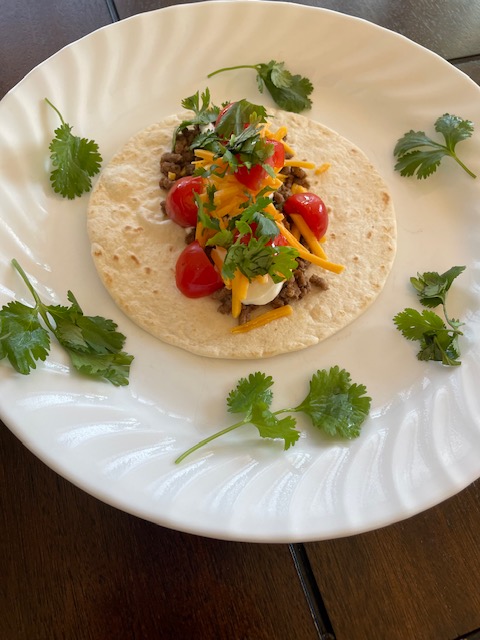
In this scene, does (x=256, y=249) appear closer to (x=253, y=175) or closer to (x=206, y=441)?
(x=253, y=175)

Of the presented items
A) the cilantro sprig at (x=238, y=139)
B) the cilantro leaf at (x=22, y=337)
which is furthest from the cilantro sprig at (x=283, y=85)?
the cilantro leaf at (x=22, y=337)

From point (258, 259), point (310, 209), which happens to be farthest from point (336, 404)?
point (310, 209)

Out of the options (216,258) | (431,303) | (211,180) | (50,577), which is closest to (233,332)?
(216,258)

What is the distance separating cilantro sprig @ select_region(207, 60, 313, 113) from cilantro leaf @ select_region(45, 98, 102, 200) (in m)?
0.72

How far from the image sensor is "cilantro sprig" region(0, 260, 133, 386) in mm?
1729

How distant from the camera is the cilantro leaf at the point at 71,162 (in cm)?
219

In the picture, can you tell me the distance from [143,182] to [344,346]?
Result: 109cm

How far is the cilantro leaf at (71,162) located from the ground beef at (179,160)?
11.4 inches

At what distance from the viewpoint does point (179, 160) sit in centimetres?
229

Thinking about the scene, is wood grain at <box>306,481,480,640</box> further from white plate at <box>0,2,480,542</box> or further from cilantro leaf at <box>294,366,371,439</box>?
cilantro leaf at <box>294,366,371,439</box>

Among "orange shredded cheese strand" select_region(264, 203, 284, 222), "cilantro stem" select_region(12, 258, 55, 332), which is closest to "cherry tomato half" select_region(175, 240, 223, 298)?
"orange shredded cheese strand" select_region(264, 203, 284, 222)

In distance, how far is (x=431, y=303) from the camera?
6.94ft

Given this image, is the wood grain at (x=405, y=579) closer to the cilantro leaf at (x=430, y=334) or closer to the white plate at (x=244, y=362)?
the white plate at (x=244, y=362)

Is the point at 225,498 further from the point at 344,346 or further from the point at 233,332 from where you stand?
the point at 344,346
